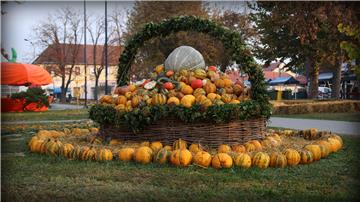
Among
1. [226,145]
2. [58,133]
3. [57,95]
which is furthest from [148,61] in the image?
[57,95]

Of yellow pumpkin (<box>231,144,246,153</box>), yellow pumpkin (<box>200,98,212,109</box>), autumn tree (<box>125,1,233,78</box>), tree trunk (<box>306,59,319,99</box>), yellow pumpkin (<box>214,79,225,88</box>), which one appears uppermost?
autumn tree (<box>125,1,233,78</box>)

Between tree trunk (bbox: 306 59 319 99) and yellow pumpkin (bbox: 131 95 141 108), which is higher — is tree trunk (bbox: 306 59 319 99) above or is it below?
above

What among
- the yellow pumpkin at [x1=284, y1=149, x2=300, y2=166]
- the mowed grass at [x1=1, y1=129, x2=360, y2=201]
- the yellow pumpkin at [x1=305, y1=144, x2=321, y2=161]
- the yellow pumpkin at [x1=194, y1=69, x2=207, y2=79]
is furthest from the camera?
the yellow pumpkin at [x1=194, y1=69, x2=207, y2=79]

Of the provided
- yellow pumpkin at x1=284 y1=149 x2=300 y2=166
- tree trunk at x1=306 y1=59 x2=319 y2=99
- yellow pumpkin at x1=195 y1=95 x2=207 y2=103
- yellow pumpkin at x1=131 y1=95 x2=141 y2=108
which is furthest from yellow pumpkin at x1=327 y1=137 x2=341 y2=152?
tree trunk at x1=306 y1=59 x2=319 y2=99

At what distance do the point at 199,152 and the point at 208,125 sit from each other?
0.88m

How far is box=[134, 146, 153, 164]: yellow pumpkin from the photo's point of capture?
6.48 m

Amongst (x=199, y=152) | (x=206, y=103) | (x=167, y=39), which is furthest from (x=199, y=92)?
(x=167, y=39)

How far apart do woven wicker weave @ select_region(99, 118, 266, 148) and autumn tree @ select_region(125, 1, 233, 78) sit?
22.0 meters

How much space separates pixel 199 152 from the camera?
21.0 ft

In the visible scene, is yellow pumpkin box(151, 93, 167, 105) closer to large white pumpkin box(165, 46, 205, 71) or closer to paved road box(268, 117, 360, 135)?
large white pumpkin box(165, 46, 205, 71)

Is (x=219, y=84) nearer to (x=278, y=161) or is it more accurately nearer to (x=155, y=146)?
(x=155, y=146)

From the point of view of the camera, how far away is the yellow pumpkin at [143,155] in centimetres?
648

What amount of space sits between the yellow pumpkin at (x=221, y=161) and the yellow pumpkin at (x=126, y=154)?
1283 millimetres

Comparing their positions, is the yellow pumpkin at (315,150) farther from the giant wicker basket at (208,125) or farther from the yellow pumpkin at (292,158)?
the giant wicker basket at (208,125)
